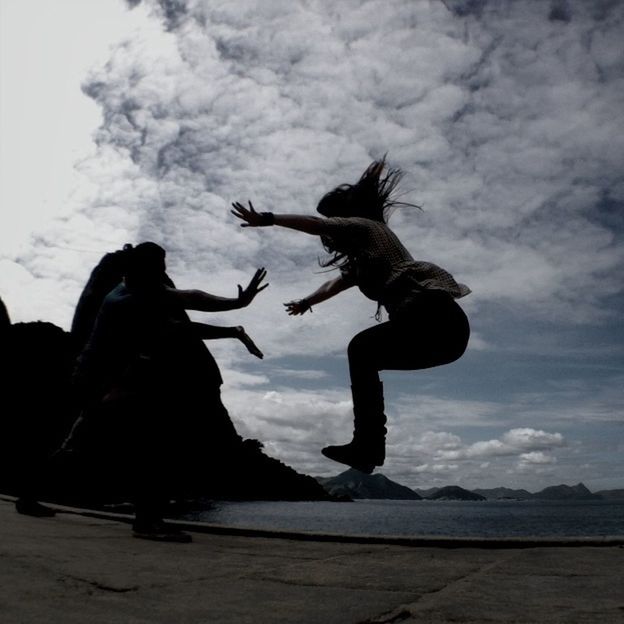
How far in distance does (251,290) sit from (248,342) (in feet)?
1.45

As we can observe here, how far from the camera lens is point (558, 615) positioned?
1904 mm

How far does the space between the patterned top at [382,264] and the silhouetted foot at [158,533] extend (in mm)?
2171

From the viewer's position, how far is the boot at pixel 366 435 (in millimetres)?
3537

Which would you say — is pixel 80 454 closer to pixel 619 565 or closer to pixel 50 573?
pixel 50 573

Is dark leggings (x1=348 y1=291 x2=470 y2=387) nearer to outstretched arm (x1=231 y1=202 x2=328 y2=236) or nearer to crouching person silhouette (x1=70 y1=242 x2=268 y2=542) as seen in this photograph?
outstretched arm (x1=231 y1=202 x2=328 y2=236)

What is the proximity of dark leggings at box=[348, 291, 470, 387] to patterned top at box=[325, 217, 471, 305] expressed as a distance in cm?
10

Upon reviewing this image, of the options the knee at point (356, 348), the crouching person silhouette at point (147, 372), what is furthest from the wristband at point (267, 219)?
the crouching person silhouette at point (147, 372)

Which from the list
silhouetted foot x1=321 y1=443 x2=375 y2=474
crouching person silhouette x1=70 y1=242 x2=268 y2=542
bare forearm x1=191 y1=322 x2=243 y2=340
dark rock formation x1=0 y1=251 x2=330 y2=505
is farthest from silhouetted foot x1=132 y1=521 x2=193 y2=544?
bare forearm x1=191 y1=322 x2=243 y2=340

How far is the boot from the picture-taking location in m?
3.54

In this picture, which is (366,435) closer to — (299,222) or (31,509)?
(299,222)

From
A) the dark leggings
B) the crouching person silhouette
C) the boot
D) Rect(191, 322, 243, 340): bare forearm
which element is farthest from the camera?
Rect(191, 322, 243, 340): bare forearm

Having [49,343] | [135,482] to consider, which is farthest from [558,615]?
[49,343]

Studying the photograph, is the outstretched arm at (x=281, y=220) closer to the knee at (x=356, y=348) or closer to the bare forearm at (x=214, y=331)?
the knee at (x=356, y=348)

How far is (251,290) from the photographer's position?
15.2ft
